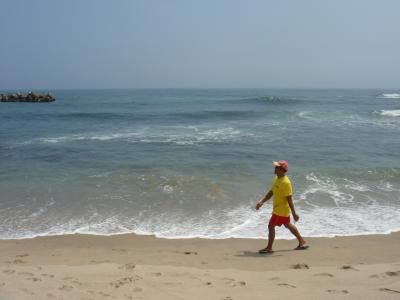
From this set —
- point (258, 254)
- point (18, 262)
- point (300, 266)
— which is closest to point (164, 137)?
point (258, 254)

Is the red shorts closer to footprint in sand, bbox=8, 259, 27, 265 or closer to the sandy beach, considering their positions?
the sandy beach

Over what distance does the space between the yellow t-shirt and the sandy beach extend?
25.3 inches

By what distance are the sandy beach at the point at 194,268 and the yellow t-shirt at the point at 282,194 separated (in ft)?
2.11

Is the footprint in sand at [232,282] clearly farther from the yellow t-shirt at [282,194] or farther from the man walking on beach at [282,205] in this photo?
the yellow t-shirt at [282,194]

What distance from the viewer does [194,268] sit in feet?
17.4

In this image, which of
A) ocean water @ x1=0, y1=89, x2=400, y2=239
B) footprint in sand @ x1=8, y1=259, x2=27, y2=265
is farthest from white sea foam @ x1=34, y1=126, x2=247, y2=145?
footprint in sand @ x1=8, y1=259, x2=27, y2=265

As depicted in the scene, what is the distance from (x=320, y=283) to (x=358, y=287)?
410 millimetres

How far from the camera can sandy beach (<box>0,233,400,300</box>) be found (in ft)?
13.7

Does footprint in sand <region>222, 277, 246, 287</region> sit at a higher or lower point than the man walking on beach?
lower

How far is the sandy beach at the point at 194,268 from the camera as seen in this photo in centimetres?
417

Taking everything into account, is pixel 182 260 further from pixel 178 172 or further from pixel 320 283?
pixel 178 172

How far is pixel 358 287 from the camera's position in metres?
4.27

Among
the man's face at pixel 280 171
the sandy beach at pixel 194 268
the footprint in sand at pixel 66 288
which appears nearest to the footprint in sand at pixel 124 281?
the sandy beach at pixel 194 268

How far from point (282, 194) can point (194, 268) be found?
1.88 metres
